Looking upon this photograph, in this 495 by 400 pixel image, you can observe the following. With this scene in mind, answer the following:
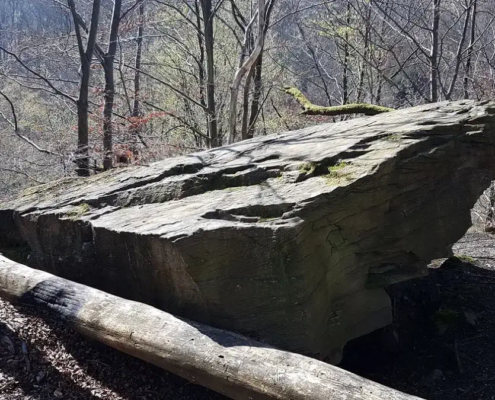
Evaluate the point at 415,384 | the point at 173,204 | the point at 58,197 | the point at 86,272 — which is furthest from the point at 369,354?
the point at 58,197

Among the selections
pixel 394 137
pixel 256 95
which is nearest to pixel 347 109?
pixel 394 137

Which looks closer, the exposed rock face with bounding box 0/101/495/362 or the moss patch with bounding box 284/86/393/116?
the exposed rock face with bounding box 0/101/495/362

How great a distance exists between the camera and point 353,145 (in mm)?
4125

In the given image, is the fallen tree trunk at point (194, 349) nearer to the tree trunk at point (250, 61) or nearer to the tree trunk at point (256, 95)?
the tree trunk at point (250, 61)

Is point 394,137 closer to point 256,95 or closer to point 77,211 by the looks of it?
point 77,211

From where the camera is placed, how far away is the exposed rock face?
3156mm

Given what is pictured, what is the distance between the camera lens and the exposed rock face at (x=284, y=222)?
316 cm

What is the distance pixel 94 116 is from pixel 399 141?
321 inches

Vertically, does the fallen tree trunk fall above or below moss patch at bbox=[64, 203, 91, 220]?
below

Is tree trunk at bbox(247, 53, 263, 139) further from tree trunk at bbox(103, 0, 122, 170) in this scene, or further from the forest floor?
the forest floor

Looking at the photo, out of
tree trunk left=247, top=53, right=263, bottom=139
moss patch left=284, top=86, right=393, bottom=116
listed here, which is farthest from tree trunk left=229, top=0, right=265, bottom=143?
tree trunk left=247, top=53, right=263, bottom=139

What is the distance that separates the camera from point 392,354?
14.9 feet

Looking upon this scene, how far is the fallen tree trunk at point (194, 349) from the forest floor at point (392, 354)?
0.75 feet

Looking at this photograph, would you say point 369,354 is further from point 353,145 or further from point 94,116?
point 94,116
